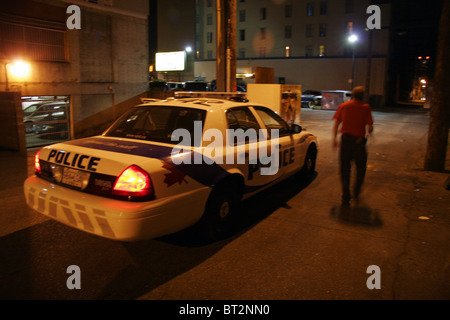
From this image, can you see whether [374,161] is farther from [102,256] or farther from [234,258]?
[102,256]

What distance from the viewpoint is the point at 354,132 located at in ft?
18.1

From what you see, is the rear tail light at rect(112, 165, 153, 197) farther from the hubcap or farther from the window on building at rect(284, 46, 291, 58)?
the window on building at rect(284, 46, 291, 58)

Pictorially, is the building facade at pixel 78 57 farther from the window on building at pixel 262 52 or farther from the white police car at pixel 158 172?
the window on building at pixel 262 52

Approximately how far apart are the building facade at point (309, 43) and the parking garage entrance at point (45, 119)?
33.9 m

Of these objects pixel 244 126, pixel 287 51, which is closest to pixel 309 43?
pixel 287 51

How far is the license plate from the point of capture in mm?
3577

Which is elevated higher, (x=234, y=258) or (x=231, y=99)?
(x=231, y=99)

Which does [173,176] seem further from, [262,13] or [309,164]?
[262,13]

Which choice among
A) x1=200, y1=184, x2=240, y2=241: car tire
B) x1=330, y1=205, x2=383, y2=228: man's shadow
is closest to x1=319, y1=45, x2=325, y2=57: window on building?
x1=330, y1=205, x2=383, y2=228: man's shadow

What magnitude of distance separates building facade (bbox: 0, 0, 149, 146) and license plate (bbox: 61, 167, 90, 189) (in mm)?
9184

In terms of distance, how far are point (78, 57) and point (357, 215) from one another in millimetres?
11578
